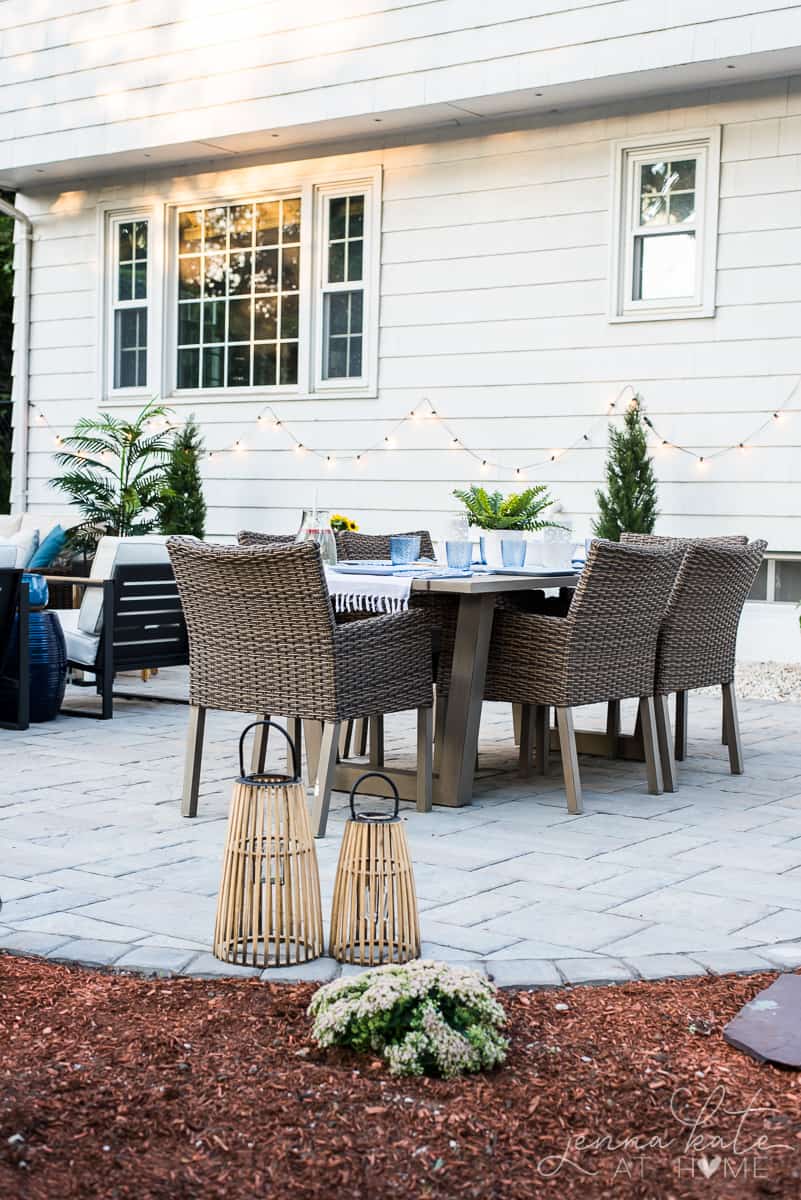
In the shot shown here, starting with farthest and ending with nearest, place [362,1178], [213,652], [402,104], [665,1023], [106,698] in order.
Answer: [402,104]
[106,698]
[213,652]
[665,1023]
[362,1178]

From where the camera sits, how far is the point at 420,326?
965cm

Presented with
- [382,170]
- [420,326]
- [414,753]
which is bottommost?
[414,753]

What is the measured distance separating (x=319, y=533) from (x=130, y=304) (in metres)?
6.99

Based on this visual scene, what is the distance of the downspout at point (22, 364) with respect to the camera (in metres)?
11.8

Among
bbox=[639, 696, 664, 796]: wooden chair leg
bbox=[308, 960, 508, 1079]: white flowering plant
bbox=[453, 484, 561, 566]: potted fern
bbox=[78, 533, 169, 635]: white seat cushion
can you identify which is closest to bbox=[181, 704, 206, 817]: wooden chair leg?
bbox=[639, 696, 664, 796]: wooden chair leg

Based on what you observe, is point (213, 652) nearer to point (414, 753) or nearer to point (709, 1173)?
point (414, 753)

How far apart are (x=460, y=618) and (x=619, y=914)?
5.08 feet

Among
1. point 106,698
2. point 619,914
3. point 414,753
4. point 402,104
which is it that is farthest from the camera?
point 402,104

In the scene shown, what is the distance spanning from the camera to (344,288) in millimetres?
10031

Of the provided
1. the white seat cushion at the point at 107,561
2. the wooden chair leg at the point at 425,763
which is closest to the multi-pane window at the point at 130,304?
the white seat cushion at the point at 107,561

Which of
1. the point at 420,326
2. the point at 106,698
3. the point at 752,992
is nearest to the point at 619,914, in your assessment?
the point at 752,992

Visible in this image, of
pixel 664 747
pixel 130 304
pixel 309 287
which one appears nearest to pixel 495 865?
pixel 664 747

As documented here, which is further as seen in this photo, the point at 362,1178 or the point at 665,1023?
the point at 665,1023

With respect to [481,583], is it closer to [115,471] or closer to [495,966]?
[495,966]
